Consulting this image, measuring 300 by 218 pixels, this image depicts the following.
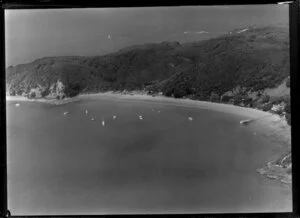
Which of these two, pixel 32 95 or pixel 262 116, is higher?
pixel 32 95

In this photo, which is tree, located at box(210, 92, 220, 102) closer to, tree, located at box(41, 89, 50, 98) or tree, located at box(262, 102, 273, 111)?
tree, located at box(262, 102, 273, 111)

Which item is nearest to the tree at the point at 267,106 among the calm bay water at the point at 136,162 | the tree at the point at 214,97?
the calm bay water at the point at 136,162

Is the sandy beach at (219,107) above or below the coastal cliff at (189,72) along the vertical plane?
below

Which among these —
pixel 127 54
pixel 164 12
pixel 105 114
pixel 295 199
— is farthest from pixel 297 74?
pixel 105 114

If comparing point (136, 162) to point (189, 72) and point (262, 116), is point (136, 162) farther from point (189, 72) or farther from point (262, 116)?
point (262, 116)

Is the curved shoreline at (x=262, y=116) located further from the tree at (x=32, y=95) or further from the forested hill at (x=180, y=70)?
the tree at (x=32, y=95)

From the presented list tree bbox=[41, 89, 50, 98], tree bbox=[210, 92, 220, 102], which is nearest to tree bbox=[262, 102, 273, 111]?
tree bbox=[210, 92, 220, 102]

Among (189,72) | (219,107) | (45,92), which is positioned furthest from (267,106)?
(45,92)
